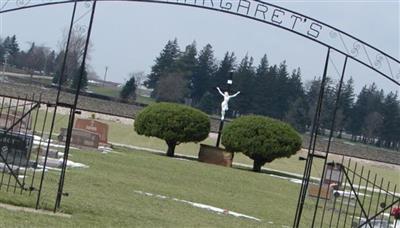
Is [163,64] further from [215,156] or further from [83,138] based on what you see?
[83,138]

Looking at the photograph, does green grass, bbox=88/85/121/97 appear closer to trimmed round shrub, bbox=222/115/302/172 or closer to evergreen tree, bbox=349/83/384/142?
evergreen tree, bbox=349/83/384/142

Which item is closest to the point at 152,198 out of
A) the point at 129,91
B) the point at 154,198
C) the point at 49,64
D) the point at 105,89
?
the point at 154,198

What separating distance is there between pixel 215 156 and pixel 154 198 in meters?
17.0

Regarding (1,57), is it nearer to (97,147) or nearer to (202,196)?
(97,147)

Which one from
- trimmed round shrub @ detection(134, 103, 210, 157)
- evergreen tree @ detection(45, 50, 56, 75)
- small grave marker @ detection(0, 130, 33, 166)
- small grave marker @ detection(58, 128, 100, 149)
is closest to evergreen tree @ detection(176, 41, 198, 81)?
evergreen tree @ detection(45, 50, 56, 75)

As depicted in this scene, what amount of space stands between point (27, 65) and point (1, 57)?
785cm

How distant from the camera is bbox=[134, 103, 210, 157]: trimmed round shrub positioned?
33375 millimetres

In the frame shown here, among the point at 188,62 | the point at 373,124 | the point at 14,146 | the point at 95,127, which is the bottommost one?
the point at 95,127

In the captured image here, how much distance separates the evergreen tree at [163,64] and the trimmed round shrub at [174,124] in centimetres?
7042

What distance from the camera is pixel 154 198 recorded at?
52.0 feet

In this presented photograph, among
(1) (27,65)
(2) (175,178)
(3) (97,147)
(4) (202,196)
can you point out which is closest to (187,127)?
(3) (97,147)

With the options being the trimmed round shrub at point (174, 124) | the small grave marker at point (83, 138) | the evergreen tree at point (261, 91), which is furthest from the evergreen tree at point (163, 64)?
the small grave marker at point (83, 138)

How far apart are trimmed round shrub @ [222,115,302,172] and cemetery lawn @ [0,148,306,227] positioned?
3424 millimetres

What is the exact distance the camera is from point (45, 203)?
11.7 m
